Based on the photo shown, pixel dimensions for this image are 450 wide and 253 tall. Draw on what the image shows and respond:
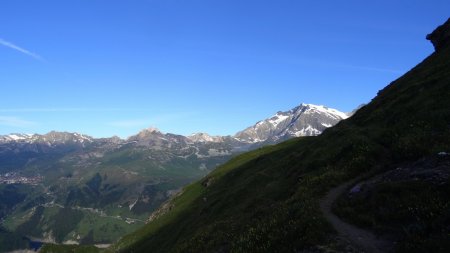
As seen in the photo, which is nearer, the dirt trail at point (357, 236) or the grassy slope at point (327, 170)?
the dirt trail at point (357, 236)

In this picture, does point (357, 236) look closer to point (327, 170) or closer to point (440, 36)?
point (327, 170)

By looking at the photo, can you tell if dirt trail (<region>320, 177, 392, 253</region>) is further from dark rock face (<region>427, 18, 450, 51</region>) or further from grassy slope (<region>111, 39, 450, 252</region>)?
dark rock face (<region>427, 18, 450, 51</region>)

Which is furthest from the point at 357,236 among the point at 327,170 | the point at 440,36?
the point at 440,36

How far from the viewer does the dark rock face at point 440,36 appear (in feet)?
312

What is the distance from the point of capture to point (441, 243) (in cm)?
2000

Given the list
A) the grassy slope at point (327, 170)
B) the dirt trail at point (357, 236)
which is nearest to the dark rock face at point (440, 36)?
the grassy slope at point (327, 170)

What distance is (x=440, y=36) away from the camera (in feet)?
321

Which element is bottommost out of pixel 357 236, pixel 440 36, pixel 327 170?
pixel 357 236

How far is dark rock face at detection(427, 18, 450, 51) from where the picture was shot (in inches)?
3743

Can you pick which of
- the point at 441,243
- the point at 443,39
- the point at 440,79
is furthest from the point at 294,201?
the point at 443,39

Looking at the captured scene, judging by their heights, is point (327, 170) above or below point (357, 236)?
above

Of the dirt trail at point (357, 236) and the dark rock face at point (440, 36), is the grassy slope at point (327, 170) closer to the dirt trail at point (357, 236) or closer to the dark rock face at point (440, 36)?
the dirt trail at point (357, 236)

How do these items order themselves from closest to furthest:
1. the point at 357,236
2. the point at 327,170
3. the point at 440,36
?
the point at 357,236, the point at 327,170, the point at 440,36

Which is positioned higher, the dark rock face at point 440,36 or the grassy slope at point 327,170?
the dark rock face at point 440,36
